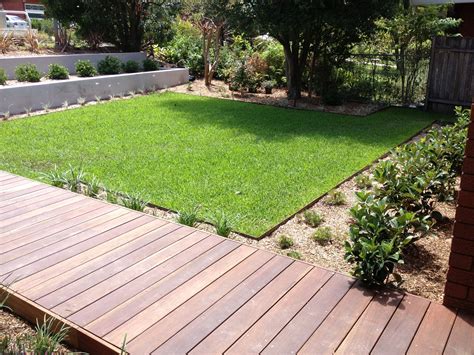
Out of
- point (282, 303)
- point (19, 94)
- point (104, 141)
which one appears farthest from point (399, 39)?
point (282, 303)

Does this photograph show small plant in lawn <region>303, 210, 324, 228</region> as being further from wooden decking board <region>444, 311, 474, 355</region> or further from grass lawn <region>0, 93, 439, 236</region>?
wooden decking board <region>444, 311, 474, 355</region>

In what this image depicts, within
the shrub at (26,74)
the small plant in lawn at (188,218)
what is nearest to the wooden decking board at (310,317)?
the small plant in lawn at (188,218)

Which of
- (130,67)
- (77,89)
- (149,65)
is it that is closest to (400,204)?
(77,89)

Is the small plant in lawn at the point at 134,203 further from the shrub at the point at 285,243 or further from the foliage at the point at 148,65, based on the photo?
the foliage at the point at 148,65

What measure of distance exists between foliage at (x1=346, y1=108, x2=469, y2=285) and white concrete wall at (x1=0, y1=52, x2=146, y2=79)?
9.59m

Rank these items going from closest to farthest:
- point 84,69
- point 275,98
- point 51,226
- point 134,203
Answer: point 51,226 < point 134,203 < point 84,69 < point 275,98

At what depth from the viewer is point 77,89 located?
10.3 metres

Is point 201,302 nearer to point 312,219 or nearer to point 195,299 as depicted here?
point 195,299

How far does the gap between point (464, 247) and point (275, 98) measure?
960 centimetres

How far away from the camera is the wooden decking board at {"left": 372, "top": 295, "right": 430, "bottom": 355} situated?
2324 mm

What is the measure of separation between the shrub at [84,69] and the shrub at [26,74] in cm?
122

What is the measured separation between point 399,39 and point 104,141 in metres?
7.63

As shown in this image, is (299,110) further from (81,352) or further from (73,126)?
(81,352)

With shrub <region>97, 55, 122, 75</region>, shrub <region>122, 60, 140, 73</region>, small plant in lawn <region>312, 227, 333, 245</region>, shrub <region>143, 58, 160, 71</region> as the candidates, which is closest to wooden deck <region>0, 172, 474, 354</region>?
small plant in lawn <region>312, 227, 333, 245</region>
